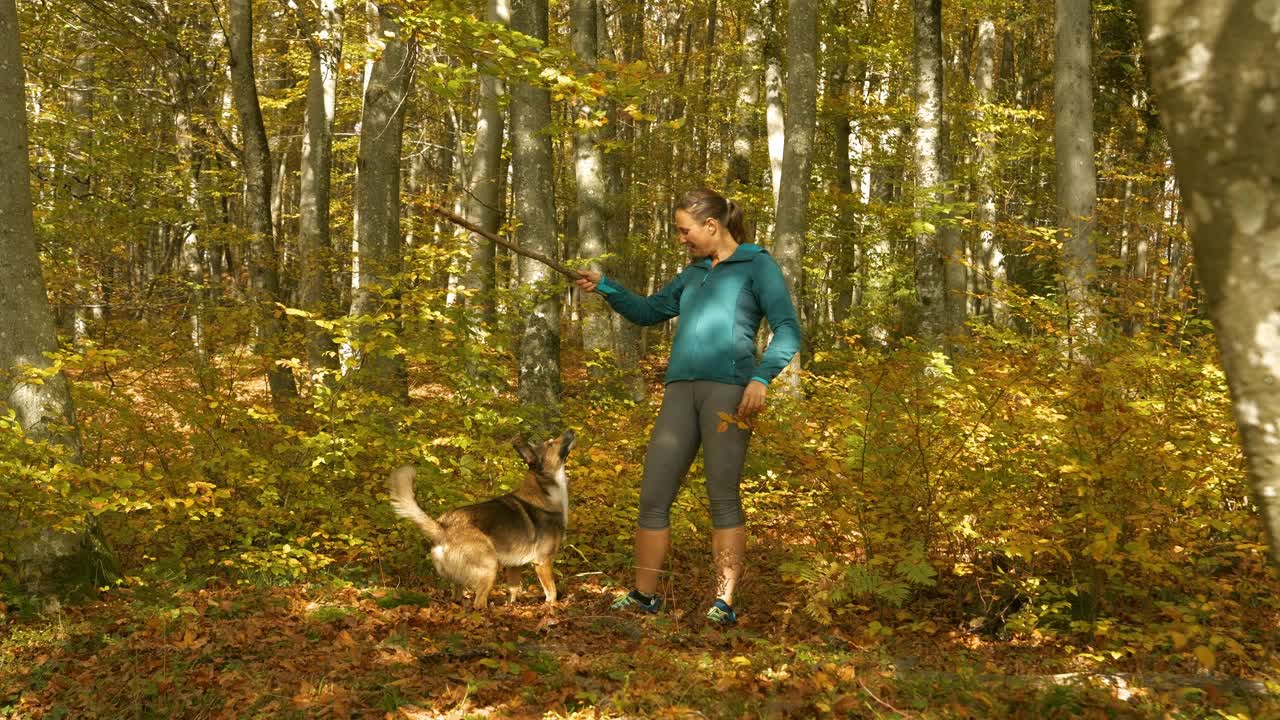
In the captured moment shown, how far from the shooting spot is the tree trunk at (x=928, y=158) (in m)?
13.3

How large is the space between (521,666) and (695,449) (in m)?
1.51

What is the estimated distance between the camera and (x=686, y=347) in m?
5.13

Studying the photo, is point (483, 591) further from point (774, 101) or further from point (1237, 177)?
point (774, 101)

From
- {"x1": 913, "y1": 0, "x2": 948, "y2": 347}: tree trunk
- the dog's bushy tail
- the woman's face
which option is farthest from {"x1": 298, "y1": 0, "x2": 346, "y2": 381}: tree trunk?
{"x1": 913, "y1": 0, "x2": 948, "y2": 347}: tree trunk

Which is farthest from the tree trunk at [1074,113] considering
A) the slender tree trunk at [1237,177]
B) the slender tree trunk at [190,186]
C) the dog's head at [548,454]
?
the slender tree trunk at [190,186]

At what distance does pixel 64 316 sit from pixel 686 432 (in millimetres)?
22212

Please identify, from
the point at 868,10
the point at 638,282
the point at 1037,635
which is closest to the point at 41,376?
the point at 1037,635

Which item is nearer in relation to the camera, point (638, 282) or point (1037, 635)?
point (1037, 635)

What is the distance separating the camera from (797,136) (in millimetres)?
12742

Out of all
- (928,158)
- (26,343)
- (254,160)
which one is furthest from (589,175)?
(26,343)

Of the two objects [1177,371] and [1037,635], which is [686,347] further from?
[1177,371]

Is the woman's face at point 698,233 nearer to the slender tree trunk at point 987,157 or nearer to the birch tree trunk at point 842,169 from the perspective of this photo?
the birch tree trunk at point 842,169

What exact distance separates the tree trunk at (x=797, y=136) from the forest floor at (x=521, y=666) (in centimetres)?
742

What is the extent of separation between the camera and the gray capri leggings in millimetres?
5008
